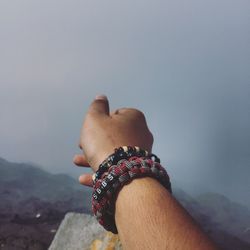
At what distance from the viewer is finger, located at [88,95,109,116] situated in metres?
0.50

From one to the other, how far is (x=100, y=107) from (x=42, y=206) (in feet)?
3.68

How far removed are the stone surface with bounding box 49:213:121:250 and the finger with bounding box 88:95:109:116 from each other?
0.41 meters

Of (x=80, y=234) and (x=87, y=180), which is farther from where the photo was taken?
(x=80, y=234)

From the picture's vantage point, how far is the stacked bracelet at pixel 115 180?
14.9 inches

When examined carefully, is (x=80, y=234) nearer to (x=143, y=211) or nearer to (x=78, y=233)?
(x=78, y=233)

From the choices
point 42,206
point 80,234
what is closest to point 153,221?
point 80,234

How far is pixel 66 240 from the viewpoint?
993mm

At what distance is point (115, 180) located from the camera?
380 mm

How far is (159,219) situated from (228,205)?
1.04 metres

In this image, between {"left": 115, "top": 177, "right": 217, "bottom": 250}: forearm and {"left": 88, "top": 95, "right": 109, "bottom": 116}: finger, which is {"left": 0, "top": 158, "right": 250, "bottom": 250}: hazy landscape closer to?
{"left": 88, "top": 95, "right": 109, "bottom": 116}: finger

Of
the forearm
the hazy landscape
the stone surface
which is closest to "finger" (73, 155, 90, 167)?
the forearm

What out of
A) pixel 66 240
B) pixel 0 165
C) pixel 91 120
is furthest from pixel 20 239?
pixel 91 120

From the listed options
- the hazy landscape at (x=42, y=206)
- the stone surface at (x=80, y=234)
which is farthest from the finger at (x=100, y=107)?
the hazy landscape at (x=42, y=206)

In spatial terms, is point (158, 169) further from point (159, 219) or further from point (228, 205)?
point (228, 205)
